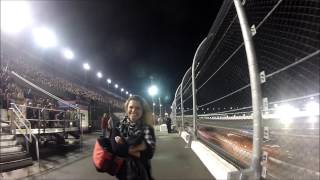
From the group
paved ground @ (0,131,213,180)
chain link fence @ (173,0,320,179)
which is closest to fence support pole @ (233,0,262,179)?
chain link fence @ (173,0,320,179)

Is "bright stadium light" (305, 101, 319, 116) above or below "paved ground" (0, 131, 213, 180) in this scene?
above

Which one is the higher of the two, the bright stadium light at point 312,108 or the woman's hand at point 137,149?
the bright stadium light at point 312,108

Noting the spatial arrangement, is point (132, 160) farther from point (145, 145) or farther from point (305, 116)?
point (305, 116)

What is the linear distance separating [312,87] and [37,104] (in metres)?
16.8

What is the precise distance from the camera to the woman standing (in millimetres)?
4086

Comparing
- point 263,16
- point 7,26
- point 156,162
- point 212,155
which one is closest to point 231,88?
point 212,155

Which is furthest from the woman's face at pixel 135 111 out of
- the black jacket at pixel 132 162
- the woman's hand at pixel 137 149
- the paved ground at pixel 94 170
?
the paved ground at pixel 94 170

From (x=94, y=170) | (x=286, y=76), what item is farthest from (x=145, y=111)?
(x=94, y=170)

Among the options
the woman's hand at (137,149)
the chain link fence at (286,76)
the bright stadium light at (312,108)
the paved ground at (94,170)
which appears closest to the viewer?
the bright stadium light at (312,108)

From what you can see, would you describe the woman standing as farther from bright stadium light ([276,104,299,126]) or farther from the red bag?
bright stadium light ([276,104,299,126])

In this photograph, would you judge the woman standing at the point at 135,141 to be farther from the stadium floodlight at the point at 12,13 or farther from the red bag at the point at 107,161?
the stadium floodlight at the point at 12,13

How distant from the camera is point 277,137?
199 inches

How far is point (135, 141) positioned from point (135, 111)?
33cm

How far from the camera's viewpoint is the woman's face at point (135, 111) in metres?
4.25
